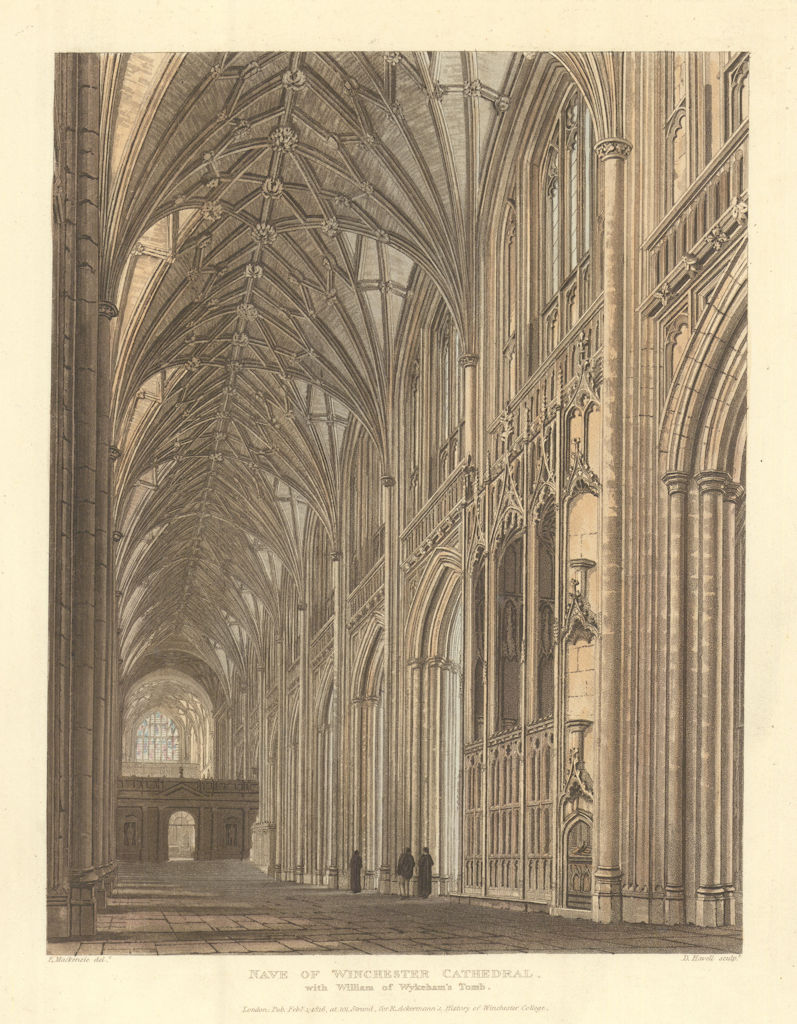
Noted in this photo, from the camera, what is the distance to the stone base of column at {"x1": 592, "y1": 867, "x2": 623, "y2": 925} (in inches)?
450

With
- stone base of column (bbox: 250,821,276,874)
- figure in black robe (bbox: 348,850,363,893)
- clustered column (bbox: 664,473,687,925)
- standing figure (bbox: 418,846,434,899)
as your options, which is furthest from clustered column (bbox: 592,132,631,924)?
stone base of column (bbox: 250,821,276,874)

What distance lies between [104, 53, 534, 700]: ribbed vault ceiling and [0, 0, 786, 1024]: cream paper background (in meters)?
7.86

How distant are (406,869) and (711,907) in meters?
11.2

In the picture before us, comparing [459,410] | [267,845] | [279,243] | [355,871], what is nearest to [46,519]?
[459,410]

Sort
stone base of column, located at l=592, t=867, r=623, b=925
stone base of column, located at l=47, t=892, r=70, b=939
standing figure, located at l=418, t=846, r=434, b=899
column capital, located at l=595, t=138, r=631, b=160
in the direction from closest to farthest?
stone base of column, located at l=47, t=892, r=70, b=939 < stone base of column, located at l=592, t=867, r=623, b=925 < column capital, located at l=595, t=138, r=631, b=160 < standing figure, located at l=418, t=846, r=434, b=899

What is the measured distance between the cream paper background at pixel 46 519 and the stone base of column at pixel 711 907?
448 centimetres

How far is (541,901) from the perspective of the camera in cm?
1440

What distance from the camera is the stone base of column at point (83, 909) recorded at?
9.64 metres

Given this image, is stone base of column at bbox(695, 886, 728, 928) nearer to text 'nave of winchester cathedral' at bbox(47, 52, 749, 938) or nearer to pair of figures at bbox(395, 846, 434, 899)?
text 'nave of winchester cathedral' at bbox(47, 52, 749, 938)

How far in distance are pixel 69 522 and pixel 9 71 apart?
4013 millimetres

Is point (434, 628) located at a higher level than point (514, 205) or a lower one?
lower

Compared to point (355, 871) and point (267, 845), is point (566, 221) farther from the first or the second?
point (267, 845)
